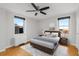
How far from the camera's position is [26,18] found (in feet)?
4.76

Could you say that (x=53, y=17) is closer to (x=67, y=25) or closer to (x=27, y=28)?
(x=67, y=25)

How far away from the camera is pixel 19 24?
1.34 meters

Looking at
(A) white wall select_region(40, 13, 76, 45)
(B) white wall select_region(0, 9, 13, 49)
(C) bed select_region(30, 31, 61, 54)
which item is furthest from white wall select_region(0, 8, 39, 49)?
(C) bed select_region(30, 31, 61, 54)

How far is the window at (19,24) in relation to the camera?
4.31 ft

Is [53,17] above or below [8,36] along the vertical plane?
above

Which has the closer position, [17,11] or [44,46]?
[17,11]

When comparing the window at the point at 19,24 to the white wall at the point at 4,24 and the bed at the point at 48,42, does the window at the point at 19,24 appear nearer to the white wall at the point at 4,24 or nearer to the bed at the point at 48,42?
the white wall at the point at 4,24

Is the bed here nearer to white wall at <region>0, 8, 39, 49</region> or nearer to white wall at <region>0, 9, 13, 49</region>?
white wall at <region>0, 8, 39, 49</region>

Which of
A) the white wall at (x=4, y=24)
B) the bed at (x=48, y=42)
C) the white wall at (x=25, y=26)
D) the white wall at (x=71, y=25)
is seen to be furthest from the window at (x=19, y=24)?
the bed at (x=48, y=42)

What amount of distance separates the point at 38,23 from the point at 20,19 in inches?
19.0

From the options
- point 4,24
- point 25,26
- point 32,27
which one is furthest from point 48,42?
point 4,24

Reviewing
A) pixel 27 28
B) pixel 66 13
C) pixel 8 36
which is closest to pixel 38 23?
pixel 27 28

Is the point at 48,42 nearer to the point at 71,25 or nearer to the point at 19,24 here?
the point at 71,25

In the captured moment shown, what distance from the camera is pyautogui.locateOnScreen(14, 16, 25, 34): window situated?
4.31ft
